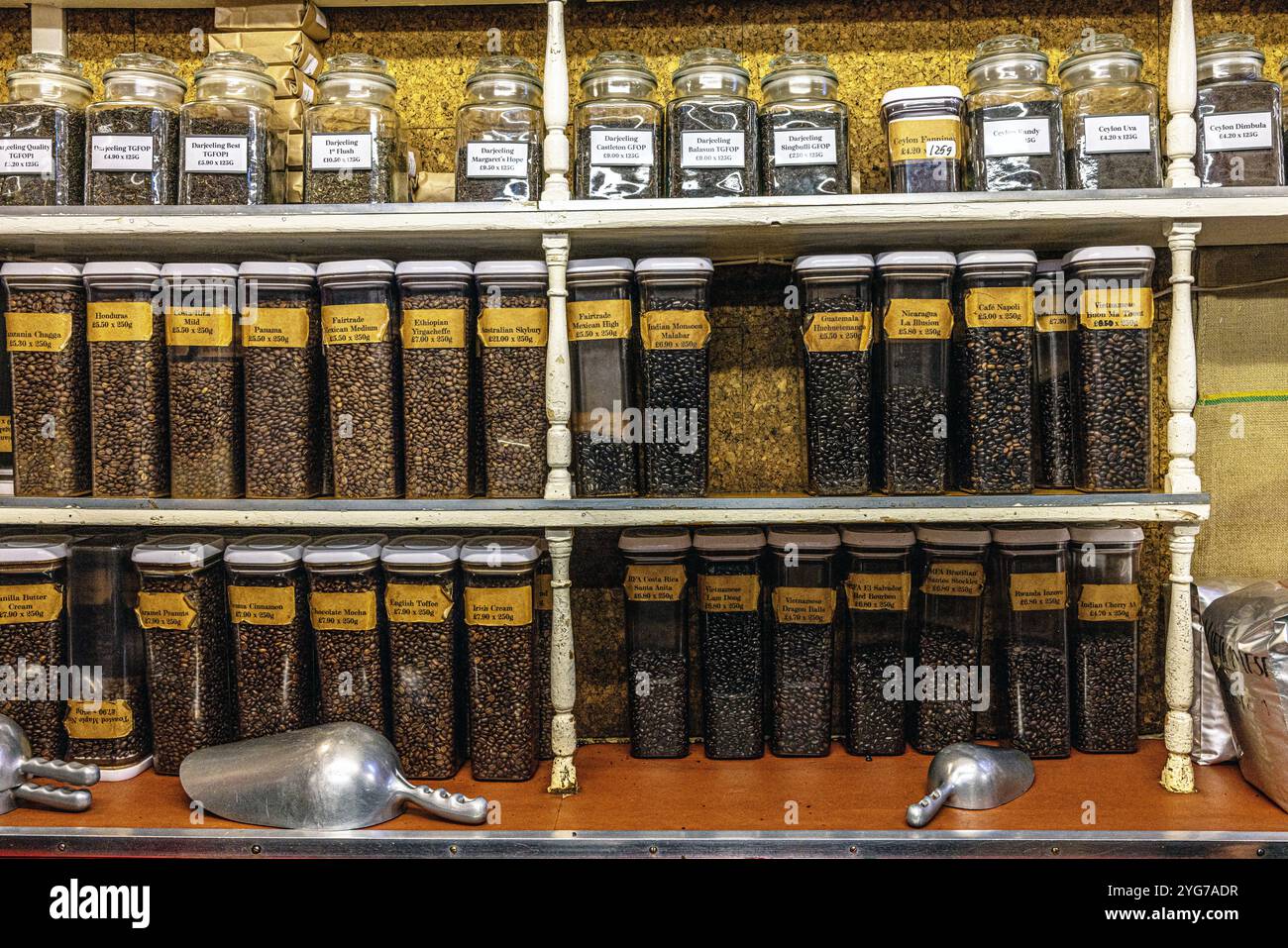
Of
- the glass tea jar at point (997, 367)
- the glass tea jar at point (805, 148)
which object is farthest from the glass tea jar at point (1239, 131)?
the glass tea jar at point (805, 148)

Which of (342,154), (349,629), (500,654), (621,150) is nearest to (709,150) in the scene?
(621,150)

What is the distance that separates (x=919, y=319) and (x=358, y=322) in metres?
1.01

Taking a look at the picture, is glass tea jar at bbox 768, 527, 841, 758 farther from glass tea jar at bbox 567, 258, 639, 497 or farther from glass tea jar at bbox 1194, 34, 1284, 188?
glass tea jar at bbox 1194, 34, 1284, 188

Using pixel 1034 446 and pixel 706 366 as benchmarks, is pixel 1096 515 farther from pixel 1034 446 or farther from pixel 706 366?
pixel 706 366

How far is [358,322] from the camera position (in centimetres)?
155

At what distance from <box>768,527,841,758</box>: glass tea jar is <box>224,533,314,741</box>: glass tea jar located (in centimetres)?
90

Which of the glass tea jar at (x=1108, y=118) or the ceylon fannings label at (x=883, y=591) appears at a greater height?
the glass tea jar at (x=1108, y=118)

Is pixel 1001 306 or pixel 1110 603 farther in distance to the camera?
pixel 1110 603

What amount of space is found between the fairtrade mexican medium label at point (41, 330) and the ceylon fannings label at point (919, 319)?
1.50m

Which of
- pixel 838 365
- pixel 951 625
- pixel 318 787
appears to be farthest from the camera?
pixel 951 625

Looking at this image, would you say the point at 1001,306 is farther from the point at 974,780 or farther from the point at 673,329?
the point at 974,780

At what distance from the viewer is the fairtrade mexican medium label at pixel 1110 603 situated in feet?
5.36

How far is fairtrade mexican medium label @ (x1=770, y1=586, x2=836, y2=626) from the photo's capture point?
1.63 metres

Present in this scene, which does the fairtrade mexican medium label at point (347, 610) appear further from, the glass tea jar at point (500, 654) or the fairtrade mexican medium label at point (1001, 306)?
the fairtrade mexican medium label at point (1001, 306)
